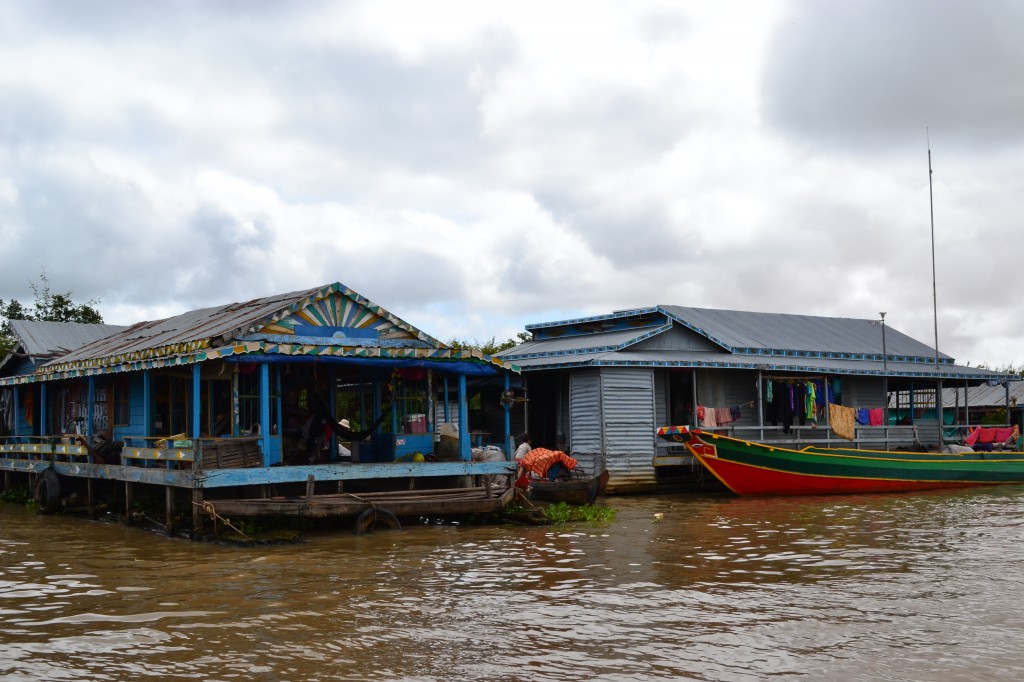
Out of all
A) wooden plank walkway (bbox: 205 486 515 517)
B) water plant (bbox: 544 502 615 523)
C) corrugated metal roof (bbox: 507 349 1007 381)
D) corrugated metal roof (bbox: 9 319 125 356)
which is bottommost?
water plant (bbox: 544 502 615 523)

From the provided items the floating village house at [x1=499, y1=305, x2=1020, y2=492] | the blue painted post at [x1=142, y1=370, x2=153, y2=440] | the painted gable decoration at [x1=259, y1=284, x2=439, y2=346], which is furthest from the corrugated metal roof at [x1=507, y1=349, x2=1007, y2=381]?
the blue painted post at [x1=142, y1=370, x2=153, y2=440]

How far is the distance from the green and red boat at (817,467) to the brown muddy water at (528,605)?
5.69 metres

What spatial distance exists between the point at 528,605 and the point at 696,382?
15925 mm

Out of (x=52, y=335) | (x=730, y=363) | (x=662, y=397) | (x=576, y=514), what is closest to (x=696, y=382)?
(x=662, y=397)

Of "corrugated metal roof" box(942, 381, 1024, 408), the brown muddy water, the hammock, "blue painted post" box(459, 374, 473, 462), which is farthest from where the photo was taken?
"corrugated metal roof" box(942, 381, 1024, 408)

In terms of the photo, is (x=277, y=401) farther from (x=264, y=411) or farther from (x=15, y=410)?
(x=15, y=410)

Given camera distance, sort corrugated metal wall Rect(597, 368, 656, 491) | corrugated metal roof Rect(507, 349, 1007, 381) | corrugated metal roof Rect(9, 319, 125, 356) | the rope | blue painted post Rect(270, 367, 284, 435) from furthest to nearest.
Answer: corrugated metal roof Rect(9, 319, 125, 356) < corrugated metal roof Rect(507, 349, 1007, 381) < corrugated metal wall Rect(597, 368, 656, 491) < blue painted post Rect(270, 367, 284, 435) < the rope

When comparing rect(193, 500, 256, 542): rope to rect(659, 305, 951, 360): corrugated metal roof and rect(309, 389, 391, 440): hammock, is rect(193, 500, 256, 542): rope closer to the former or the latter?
rect(309, 389, 391, 440): hammock

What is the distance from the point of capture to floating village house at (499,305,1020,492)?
2411 centimetres

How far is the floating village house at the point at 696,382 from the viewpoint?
79.1 ft

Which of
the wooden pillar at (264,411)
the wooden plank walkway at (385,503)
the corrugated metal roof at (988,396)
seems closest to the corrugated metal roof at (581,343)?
the wooden plank walkway at (385,503)

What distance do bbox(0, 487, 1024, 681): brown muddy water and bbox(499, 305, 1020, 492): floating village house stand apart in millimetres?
6754

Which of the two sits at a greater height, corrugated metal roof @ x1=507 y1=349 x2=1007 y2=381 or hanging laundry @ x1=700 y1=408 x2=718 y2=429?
corrugated metal roof @ x1=507 y1=349 x2=1007 y2=381

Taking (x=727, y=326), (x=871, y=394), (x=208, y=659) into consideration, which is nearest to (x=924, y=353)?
(x=871, y=394)
